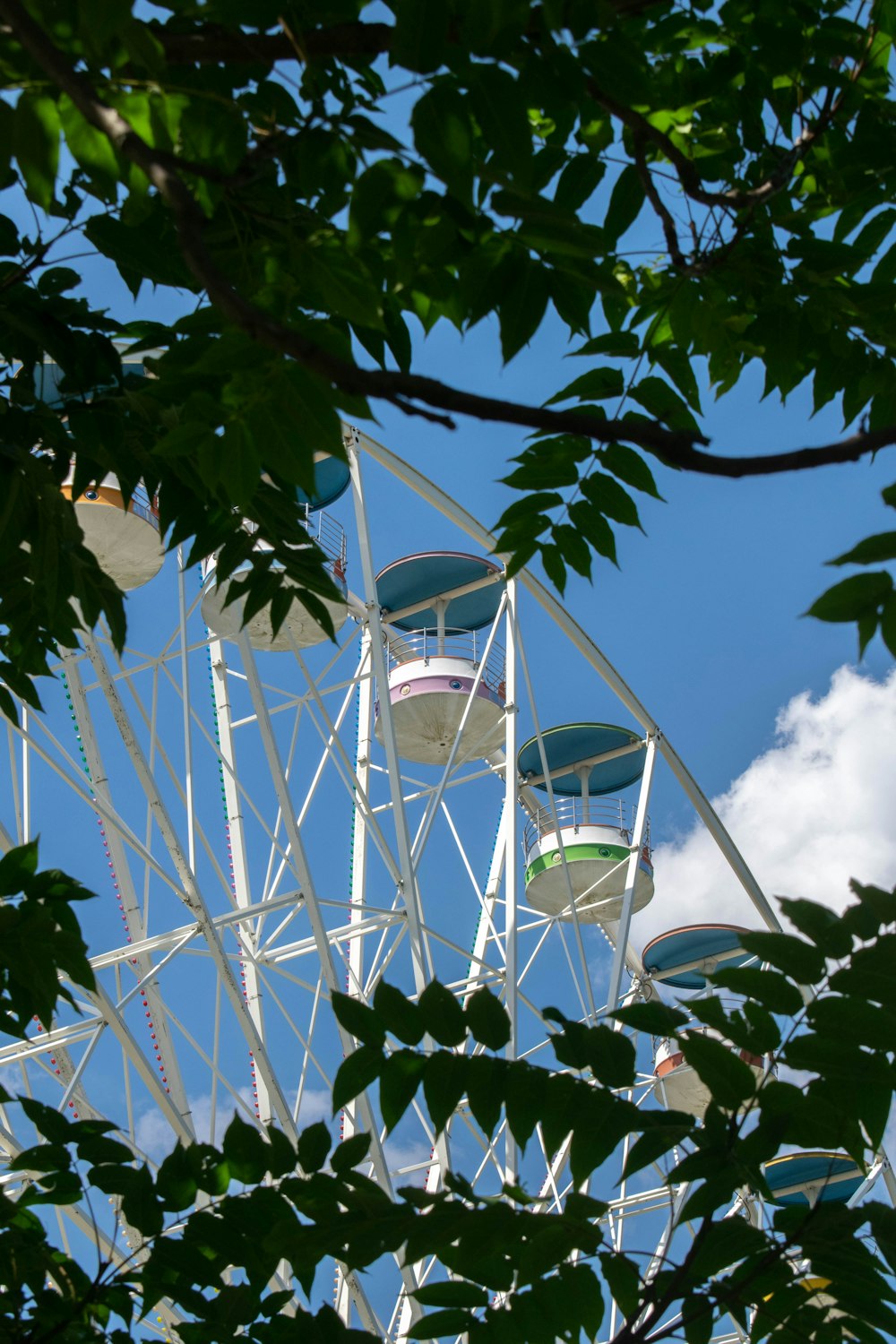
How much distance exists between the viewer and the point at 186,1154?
2736mm

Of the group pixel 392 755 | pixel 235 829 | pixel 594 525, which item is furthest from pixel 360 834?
pixel 594 525

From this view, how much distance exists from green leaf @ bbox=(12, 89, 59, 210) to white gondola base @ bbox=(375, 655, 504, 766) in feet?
48.4

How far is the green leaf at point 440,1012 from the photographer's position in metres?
2.29

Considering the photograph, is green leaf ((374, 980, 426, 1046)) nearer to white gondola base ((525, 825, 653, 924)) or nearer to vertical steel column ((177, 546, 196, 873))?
vertical steel column ((177, 546, 196, 873))

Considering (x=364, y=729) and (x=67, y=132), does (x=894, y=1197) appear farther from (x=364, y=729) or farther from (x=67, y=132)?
(x=67, y=132)

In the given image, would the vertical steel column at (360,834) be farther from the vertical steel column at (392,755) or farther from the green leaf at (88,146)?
the green leaf at (88,146)

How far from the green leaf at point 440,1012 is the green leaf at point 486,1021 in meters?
0.03

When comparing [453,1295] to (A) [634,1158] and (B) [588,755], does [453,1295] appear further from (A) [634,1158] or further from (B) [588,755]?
(B) [588,755]

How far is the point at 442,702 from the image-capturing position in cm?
1700

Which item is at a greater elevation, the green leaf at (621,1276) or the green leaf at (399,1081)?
the green leaf at (399,1081)

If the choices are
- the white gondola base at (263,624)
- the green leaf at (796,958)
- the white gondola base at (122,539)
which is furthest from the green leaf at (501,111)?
the white gondola base at (122,539)

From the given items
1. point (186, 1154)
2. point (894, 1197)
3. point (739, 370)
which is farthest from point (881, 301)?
point (894, 1197)

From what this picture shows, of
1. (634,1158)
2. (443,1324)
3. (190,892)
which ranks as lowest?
(443,1324)

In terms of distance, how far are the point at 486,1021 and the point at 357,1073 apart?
0.74 ft
